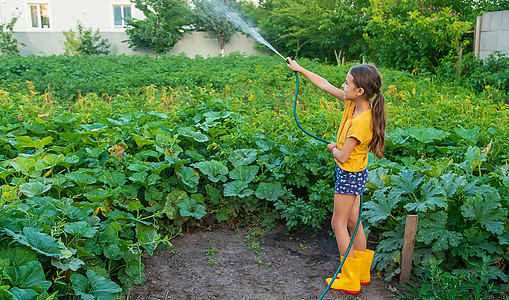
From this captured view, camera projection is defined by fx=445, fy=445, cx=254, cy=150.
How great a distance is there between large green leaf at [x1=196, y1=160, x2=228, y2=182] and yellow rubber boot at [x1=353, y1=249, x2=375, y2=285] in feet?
4.28

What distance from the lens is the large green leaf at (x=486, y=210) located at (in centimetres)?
284

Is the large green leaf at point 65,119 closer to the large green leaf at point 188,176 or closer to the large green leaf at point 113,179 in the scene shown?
the large green leaf at point 113,179

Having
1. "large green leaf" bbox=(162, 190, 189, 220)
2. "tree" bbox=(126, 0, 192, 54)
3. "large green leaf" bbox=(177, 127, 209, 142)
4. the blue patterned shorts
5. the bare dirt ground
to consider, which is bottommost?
the bare dirt ground

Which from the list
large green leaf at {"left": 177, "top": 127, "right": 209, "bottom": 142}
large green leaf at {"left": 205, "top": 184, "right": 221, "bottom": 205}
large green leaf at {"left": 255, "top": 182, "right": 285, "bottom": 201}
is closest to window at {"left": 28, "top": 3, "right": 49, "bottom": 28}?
large green leaf at {"left": 177, "top": 127, "right": 209, "bottom": 142}

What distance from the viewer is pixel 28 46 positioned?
71.1 feet

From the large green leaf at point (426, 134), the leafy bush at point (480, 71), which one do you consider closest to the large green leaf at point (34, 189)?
the large green leaf at point (426, 134)

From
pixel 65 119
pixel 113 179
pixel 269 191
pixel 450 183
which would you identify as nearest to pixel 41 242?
pixel 113 179

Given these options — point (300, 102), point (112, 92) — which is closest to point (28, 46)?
point (112, 92)

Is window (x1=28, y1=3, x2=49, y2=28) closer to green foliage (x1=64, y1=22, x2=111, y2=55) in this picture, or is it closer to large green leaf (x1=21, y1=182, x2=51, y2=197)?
green foliage (x1=64, y1=22, x2=111, y2=55)

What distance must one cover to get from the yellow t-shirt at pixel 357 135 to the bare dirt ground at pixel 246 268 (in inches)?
33.9

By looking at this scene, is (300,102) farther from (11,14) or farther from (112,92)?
(11,14)

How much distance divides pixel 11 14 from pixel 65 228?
22.7m

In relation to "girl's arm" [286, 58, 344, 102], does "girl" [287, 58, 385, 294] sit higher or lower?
lower

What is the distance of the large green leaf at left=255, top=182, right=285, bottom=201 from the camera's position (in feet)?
12.0
